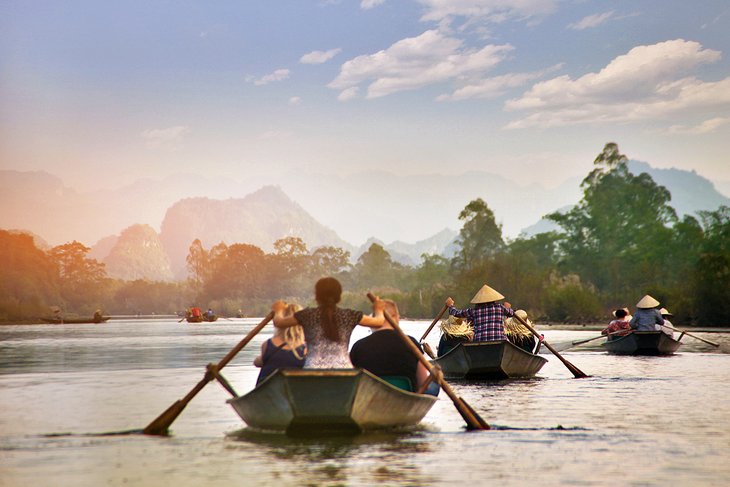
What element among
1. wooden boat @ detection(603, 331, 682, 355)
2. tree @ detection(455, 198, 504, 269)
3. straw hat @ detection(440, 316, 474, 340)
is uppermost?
tree @ detection(455, 198, 504, 269)

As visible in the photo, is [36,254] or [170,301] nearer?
[36,254]

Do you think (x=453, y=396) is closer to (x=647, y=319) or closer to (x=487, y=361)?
(x=487, y=361)

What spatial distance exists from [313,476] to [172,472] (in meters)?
1.31

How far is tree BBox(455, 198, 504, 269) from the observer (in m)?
104

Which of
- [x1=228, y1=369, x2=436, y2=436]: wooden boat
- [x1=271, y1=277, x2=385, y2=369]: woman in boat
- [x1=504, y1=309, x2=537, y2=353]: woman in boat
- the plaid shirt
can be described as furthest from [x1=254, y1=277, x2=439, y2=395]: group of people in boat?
[x1=504, y1=309, x2=537, y2=353]: woman in boat

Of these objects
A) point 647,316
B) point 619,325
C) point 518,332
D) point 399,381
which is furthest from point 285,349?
point 619,325

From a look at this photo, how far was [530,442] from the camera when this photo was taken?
420 inches

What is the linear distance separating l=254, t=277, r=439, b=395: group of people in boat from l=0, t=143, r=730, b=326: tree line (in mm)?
41866

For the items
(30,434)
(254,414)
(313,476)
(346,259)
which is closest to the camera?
(313,476)

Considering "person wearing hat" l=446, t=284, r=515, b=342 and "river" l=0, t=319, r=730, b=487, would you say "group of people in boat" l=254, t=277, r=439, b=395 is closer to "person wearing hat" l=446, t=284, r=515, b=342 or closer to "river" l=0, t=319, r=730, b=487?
"river" l=0, t=319, r=730, b=487

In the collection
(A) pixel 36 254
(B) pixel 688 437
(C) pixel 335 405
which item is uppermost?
(A) pixel 36 254

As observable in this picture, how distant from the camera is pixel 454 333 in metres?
19.9

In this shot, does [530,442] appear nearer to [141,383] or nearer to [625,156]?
[141,383]

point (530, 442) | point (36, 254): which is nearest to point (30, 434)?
point (530, 442)
